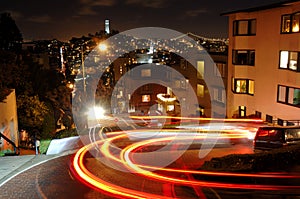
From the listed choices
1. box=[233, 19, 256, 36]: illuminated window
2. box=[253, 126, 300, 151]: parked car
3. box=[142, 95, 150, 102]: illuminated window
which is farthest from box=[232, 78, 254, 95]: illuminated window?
box=[142, 95, 150, 102]: illuminated window

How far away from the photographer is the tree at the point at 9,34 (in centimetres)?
3015

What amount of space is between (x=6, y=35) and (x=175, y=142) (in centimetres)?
1967

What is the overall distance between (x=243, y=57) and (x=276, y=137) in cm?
1486

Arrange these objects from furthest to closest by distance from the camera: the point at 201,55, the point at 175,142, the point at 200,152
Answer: the point at 201,55 < the point at 175,142 < the point at 200,152

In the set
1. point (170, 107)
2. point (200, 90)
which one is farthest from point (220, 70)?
point (170, 107)

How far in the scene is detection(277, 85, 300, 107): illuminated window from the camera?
2442 cm

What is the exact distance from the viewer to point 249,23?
95.3 ft

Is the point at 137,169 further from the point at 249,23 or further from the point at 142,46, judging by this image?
the point at 142,46

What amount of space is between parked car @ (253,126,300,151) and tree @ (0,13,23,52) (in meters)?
23.5

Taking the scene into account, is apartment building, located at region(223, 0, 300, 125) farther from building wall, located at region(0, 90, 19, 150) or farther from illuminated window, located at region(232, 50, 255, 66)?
building wall, located at region(0, 90, 19, 150)

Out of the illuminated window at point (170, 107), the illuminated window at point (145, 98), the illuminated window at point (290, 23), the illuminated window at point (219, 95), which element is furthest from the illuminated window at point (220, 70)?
the illuminated window at point (145, 98)

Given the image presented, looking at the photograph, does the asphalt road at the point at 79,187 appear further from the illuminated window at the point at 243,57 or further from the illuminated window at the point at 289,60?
the illuminated window at the point at 243,57

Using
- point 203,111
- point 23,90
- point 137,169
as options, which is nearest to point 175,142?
point 137,169

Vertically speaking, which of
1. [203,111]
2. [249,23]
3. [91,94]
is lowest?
[203,111]
